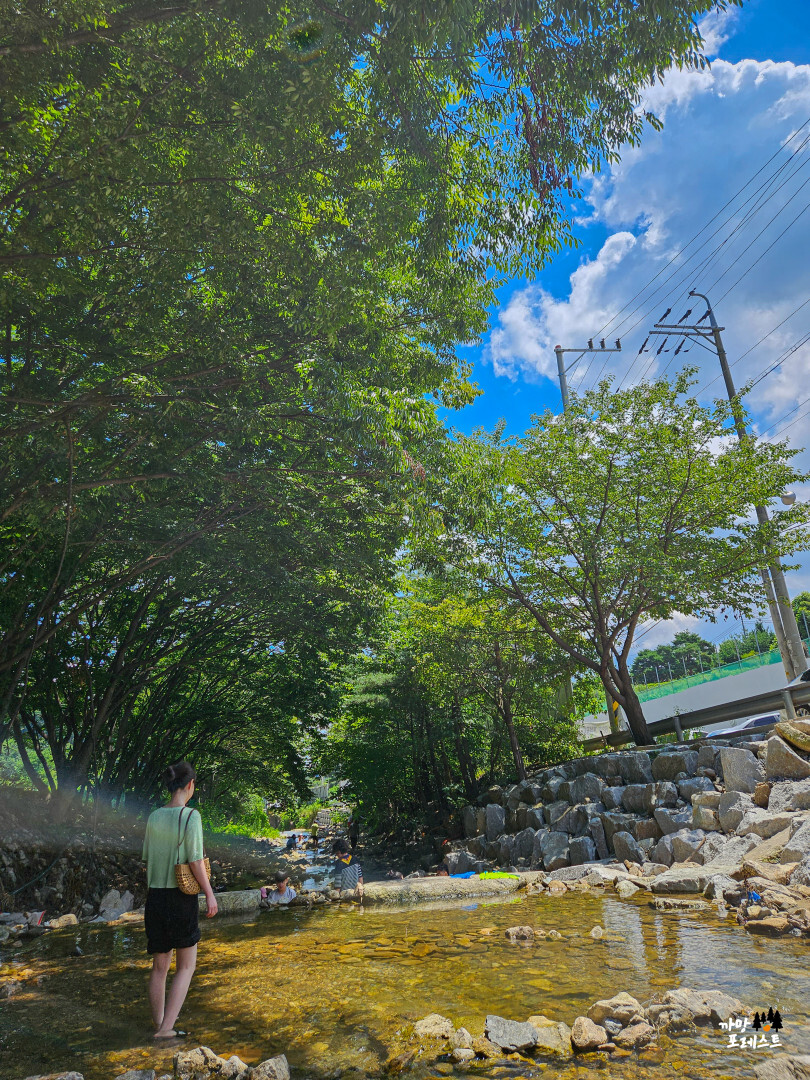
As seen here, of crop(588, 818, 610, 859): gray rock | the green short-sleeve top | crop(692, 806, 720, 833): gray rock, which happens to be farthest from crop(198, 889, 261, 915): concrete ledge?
the green short-sleeve top

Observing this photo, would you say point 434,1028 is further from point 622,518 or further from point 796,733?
point 622,518

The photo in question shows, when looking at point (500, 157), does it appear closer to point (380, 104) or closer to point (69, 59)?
point (380, 104)

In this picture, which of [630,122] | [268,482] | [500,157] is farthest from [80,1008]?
[630,122]

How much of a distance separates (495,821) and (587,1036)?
45.3 feet

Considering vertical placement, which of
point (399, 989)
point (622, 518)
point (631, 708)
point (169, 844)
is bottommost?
point (399, 989)

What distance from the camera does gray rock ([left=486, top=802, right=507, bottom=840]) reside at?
1653 centimetres

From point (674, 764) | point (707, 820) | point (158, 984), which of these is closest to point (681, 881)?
point (707, 820)

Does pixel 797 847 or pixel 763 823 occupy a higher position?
pixel 763 823

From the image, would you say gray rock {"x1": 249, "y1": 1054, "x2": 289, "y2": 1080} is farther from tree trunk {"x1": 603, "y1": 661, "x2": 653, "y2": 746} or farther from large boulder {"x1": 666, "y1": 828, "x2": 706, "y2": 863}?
tree trunk {"x1": 603, "y1": 661, "x2": 653, "y2": 746}

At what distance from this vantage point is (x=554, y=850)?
41.3 feet

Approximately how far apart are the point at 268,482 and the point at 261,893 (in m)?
8.14

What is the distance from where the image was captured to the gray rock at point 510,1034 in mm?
3787

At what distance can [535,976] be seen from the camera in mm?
5398

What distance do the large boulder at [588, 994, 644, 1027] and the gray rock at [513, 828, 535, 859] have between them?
10384 millimetres
